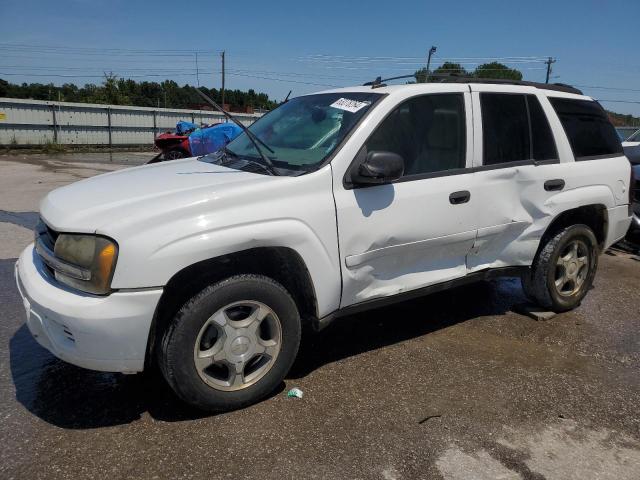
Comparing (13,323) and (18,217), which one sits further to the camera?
(18,217)

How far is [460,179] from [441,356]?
1255 millimetres

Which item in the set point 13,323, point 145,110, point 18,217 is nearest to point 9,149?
point 145,110

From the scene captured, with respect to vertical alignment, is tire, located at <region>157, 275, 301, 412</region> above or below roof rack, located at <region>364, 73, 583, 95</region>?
below

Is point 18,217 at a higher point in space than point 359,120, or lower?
lower

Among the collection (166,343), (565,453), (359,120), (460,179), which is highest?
(359,120)

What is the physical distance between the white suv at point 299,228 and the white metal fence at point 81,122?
629 inches

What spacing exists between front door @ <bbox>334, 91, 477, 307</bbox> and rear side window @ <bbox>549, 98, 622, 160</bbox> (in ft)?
3.73

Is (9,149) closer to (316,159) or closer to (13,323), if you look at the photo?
(13,323)

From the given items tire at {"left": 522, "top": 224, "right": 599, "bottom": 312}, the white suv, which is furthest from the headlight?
tire at {"left": 522, "top": 224, "right": 599, "bottom": 312}

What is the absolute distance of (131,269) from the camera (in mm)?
2451

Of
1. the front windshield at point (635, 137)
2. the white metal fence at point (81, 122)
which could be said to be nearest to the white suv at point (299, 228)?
the front windshield at point (635, 137)

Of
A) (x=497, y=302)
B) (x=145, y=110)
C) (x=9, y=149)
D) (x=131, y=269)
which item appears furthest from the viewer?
(x=145, y=110)

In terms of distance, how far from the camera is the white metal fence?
20.8 meters

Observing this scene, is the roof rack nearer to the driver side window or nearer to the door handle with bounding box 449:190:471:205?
the driver side window
